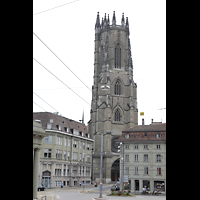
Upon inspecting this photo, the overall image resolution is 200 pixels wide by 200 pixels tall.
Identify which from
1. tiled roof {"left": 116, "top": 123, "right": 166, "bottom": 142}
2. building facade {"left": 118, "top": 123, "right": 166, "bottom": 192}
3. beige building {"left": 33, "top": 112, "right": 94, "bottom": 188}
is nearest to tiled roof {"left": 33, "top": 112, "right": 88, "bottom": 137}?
beige building {"left": 33, "top": 112, "right": 94, "bottom": 188}

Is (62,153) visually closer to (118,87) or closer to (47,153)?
(47,153)

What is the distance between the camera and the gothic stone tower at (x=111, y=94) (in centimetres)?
7938

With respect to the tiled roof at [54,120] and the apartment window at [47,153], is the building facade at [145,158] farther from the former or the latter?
the tiled roof at [54,120]

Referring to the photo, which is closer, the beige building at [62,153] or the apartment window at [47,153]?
the beige building at [62,153]

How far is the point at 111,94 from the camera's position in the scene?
8594 centimetres

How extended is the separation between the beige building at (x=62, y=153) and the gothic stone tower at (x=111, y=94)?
9.71m

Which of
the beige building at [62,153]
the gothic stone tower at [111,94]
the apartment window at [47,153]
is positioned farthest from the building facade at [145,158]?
the gothic stone tower at [111,94]

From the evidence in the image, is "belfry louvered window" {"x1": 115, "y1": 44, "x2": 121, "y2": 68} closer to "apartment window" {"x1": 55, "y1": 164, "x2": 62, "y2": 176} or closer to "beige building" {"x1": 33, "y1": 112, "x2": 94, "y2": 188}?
"beige building" {"x1": 33, "y1": 112, "x2": 94, "y2": 188}

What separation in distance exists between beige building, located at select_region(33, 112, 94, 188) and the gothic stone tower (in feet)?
31.9

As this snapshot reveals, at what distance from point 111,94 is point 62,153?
1264 inches

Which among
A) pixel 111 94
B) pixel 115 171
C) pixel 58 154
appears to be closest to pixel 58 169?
pixel 58 154

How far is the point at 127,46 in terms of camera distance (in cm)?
9175
